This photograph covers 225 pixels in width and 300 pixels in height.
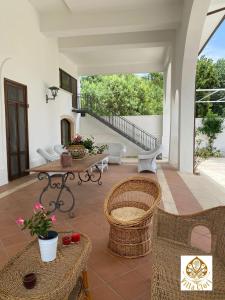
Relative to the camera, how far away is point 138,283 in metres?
2.00

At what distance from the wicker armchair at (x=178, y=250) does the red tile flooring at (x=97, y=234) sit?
488 millimetres

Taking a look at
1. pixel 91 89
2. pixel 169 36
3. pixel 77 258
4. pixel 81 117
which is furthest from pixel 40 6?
pixel 91 89

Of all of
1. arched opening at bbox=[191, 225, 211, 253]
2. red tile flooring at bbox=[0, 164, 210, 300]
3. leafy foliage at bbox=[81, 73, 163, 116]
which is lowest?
red tile flooring at bbox=[0, 164, 210, 300]

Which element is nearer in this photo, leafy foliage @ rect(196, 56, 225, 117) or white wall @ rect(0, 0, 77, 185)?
white wall @ rect(0, 0, 77, 185)

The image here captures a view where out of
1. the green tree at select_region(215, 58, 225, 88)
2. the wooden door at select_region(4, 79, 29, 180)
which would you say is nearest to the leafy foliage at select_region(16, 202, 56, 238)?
the wooden door at select_region(4, 79, 29, 180)

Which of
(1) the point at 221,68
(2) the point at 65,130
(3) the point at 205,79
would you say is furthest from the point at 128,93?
(2) the point at 65,130

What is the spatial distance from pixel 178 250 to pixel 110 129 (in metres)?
11.6

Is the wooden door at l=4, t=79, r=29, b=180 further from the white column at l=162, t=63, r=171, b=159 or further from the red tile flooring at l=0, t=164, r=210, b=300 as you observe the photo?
the white column at l=162, t=63, r=171, b=159

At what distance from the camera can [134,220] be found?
227 cm

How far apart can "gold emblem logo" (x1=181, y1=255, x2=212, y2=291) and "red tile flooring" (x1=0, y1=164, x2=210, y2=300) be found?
0.59 metres

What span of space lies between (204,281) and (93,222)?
2112mm

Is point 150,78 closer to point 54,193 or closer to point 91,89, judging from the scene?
point 91,89

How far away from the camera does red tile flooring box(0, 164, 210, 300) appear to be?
77.2 inches

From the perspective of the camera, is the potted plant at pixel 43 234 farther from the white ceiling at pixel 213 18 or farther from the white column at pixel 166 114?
the white column at pixel 166 114
